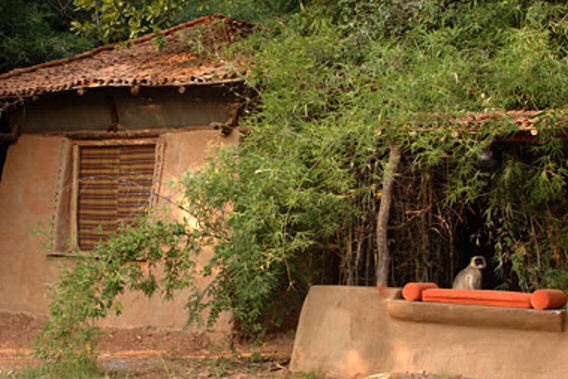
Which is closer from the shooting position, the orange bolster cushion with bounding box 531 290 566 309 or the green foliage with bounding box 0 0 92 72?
the orange bolster cushion with bounding box 531 290 566 309

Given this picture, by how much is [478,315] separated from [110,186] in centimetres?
538

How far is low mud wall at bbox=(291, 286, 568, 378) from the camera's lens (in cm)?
595

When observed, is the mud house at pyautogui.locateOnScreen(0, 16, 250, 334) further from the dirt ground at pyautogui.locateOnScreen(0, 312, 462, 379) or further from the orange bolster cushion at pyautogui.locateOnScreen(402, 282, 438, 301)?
the orange bolster cushion at pyautogui.locateOnScreen(402, 282, 438, 301)

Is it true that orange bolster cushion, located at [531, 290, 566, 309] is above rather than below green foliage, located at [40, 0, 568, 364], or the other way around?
below

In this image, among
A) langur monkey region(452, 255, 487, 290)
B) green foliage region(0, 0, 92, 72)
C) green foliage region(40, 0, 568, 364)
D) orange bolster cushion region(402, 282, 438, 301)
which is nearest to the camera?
orange bolster cushion region(402, 282, 438, 301)

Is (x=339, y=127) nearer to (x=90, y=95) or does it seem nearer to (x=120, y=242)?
(x=120, y=242)

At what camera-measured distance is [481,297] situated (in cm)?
616

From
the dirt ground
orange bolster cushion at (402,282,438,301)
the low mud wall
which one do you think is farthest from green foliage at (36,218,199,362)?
orange bolster cushion at (402,282,438,301)

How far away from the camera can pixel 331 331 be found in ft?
22.8

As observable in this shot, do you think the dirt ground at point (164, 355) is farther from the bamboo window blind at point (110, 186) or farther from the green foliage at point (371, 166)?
the bamboo window blind at point (110, 186)

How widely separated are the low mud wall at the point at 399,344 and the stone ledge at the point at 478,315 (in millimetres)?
33

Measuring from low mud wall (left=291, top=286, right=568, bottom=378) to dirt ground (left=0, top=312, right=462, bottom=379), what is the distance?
170 mm

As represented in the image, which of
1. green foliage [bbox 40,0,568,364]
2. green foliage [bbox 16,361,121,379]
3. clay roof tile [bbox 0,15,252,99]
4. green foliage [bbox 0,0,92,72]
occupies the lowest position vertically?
green foliage [bbox 16,361,121,379]

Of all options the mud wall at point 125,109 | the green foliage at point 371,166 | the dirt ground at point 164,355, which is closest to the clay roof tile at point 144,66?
the mud wall at point 125,109
